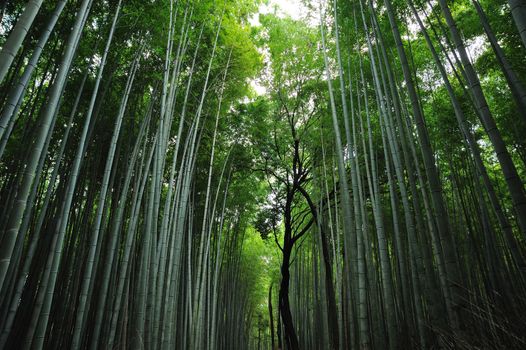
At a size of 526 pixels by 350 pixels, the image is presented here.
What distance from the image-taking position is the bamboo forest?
73.6 inches

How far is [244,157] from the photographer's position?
6152 millimetres

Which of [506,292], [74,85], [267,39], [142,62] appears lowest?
[506,292]

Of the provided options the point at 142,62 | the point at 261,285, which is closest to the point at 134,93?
the point at 142,62

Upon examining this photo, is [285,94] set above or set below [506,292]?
above

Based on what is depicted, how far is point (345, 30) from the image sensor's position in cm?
397

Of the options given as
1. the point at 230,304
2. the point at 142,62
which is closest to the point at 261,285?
the point at 230,304

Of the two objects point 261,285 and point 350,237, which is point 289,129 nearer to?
point 350,237

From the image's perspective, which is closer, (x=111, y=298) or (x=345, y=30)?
(x=111, y=298)

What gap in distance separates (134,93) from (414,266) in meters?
4.01

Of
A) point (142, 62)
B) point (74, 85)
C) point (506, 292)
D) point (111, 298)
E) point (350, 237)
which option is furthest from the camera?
point (142, 62)

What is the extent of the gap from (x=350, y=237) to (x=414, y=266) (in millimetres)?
739

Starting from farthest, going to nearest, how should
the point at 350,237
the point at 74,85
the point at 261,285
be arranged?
the point at 261,285, the point at 74,85, the point at 350,237

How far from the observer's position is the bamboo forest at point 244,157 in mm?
1869

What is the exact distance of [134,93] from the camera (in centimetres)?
409
